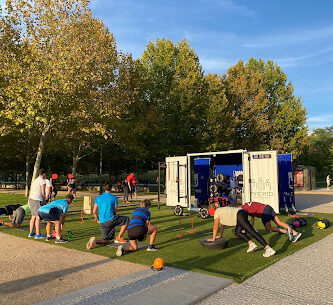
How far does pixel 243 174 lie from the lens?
13.0 metres

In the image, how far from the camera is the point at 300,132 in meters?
36.8

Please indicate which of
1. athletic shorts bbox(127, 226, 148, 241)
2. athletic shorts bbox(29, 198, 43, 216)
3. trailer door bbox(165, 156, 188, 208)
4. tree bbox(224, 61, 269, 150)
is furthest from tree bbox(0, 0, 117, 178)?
tree bbox(224, 61, 269, 150)

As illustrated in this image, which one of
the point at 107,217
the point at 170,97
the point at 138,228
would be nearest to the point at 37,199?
the point at 107,217

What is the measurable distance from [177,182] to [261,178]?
384cm

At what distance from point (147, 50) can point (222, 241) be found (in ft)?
85.0

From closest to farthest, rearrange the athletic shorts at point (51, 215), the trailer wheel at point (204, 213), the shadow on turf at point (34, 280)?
the shadow on turf at point (34, 280) → the athletic shorts at point (51, 215) → the trailer wheel at point (204, 213)

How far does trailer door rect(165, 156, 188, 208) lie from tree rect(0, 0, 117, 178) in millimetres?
5198

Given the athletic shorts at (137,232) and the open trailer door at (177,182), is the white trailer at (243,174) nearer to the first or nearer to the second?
the open trailer door at (177,182)

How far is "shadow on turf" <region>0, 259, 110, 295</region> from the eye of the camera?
16.2 feet

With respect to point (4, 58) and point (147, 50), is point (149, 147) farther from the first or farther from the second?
point (4, 58)

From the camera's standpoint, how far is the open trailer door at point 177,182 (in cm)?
1429

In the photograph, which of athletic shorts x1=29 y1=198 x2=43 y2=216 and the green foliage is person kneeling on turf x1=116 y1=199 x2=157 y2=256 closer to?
athletic shorts x1=29 y1=198 x2=43 y2=216

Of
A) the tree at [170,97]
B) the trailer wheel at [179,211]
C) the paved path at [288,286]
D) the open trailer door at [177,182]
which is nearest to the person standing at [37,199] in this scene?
the paved path at [288,286]

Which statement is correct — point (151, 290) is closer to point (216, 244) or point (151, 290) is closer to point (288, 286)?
point (288, 286)
